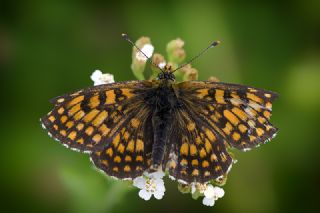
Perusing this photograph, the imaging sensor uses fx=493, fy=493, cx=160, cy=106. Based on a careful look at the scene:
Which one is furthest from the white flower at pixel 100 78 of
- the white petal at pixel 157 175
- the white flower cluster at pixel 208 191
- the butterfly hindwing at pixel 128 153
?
the white flower cluster at pixel 208 191

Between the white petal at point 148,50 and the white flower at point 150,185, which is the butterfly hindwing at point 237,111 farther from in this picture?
the white petal at point 148,50

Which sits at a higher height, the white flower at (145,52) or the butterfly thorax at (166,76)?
the white flower at (145,52)

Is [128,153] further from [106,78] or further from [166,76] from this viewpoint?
[106,78]

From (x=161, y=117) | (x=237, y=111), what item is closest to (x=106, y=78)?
(x=161, y=117)

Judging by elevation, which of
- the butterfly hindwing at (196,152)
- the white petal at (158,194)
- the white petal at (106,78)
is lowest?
the white petal at (158,194)
